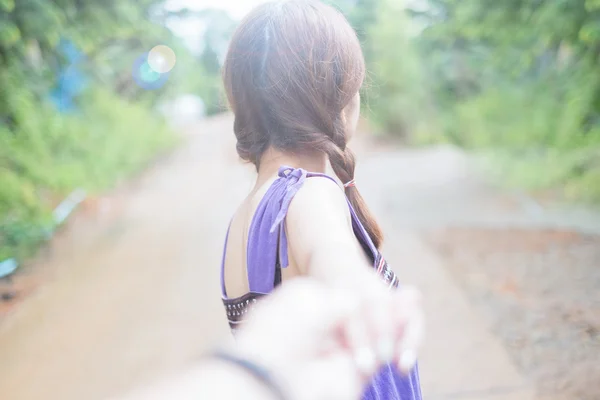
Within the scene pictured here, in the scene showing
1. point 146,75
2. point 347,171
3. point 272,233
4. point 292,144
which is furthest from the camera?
point 146,75

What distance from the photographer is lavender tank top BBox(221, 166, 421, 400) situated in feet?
3.78

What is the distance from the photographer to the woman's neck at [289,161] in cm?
133

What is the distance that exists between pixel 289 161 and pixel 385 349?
2.45 feet

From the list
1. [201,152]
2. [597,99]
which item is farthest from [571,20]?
[201,152]

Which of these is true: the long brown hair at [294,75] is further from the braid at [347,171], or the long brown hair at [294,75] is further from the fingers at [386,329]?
the fingers at [386,329]

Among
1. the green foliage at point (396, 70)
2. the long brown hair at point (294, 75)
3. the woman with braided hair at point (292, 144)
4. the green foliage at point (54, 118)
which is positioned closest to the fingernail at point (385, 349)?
the woman with braided hair at point (292, 144)

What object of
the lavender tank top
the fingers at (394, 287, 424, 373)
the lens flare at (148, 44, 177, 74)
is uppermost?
the fingers at (394, 287, 424, 373)

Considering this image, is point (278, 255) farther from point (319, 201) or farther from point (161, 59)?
point (161, 59)

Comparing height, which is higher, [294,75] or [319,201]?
[294,75]

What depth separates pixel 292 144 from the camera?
132 cm

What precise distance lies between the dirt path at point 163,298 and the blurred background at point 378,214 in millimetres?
20

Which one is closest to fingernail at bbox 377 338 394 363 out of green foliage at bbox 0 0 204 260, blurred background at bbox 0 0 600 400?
blurred background at bbox 0 0 600 400

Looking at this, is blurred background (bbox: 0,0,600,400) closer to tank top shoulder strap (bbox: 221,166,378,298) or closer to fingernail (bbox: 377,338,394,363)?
tank top shoulder strap (bbox: 221,166,378,298)

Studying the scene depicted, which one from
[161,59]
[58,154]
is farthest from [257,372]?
[161,59]
